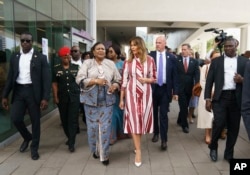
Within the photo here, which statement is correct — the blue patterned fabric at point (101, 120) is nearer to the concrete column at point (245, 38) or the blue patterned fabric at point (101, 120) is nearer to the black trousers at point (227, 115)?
the black trousers at point (227, 115)

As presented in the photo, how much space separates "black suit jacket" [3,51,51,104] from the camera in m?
4.39

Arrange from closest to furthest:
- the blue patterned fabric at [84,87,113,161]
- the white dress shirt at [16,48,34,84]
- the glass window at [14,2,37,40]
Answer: the blue patterned fabric at [84,87,113,161] → the white dress shirt at [16,48,34,84] → the glass window at [14,2,37,40]

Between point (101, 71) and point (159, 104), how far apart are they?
1373 millimetres

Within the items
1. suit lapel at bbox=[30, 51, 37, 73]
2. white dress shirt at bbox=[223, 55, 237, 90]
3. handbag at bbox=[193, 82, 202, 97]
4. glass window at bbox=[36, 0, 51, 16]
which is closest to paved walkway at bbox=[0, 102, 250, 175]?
handbag at bbox=[193, 82, 202, 97]

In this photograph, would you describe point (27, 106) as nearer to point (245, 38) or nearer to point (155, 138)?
point (155, 138)

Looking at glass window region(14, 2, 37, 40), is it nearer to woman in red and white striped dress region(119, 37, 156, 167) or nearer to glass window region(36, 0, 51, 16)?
glass window region(36, 0, 51, 16)

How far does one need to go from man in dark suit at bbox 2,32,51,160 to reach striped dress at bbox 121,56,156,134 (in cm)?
124

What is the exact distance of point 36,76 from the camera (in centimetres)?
442

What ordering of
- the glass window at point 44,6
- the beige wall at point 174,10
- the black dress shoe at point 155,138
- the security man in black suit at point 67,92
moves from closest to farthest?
1. the security man in black suit at point 67,92
2. the black dress shoe at point 155,138
3. the glass window at point 44,6
4. the beige wall at point 174,10

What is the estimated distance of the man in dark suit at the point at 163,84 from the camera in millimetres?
4883

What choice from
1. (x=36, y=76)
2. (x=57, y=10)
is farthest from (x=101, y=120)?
(x=57, y=10)

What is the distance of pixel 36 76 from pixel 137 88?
5.03ft

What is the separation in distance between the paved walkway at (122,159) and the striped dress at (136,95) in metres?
0.56

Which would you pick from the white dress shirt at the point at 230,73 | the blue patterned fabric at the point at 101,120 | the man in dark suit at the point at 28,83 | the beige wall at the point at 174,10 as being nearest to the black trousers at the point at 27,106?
the man in dark suit at the point at 28,83
